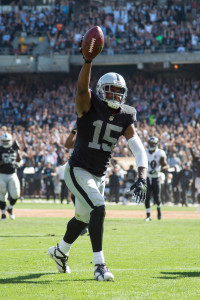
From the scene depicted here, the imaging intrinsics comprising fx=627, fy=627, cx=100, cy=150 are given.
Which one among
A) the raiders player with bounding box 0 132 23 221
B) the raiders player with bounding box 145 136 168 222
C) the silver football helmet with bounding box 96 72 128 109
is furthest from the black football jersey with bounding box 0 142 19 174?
the silver football helmet with bounding box 96 72 128 109

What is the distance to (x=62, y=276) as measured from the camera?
598cm

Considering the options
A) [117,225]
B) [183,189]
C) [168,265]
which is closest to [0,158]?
[117,225]

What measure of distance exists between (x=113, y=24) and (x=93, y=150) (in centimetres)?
3131

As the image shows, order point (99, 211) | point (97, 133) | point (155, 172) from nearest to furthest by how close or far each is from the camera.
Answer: point (99, 211) → point (97, 133) → point (155, 172)

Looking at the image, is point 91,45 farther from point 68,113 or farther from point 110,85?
point 68,113

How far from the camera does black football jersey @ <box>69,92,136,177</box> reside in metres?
5.88

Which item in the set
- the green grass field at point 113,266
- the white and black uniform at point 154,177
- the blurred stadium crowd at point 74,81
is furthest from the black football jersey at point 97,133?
the blurred stadium crowd at point 74,81

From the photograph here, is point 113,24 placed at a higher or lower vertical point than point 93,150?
higher

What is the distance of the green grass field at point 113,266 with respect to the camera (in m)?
5.04

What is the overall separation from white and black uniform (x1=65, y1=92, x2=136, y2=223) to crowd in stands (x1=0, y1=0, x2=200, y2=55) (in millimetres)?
29216

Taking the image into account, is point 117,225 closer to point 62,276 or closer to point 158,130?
→ point 62,276

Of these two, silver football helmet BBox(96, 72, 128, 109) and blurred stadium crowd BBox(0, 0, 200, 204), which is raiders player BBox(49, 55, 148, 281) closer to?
silver football helmet BBox(96, 72, 128, 109)

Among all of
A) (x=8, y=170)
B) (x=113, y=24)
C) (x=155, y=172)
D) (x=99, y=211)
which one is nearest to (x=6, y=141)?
(x=8, y=170)

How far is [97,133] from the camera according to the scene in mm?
5918
